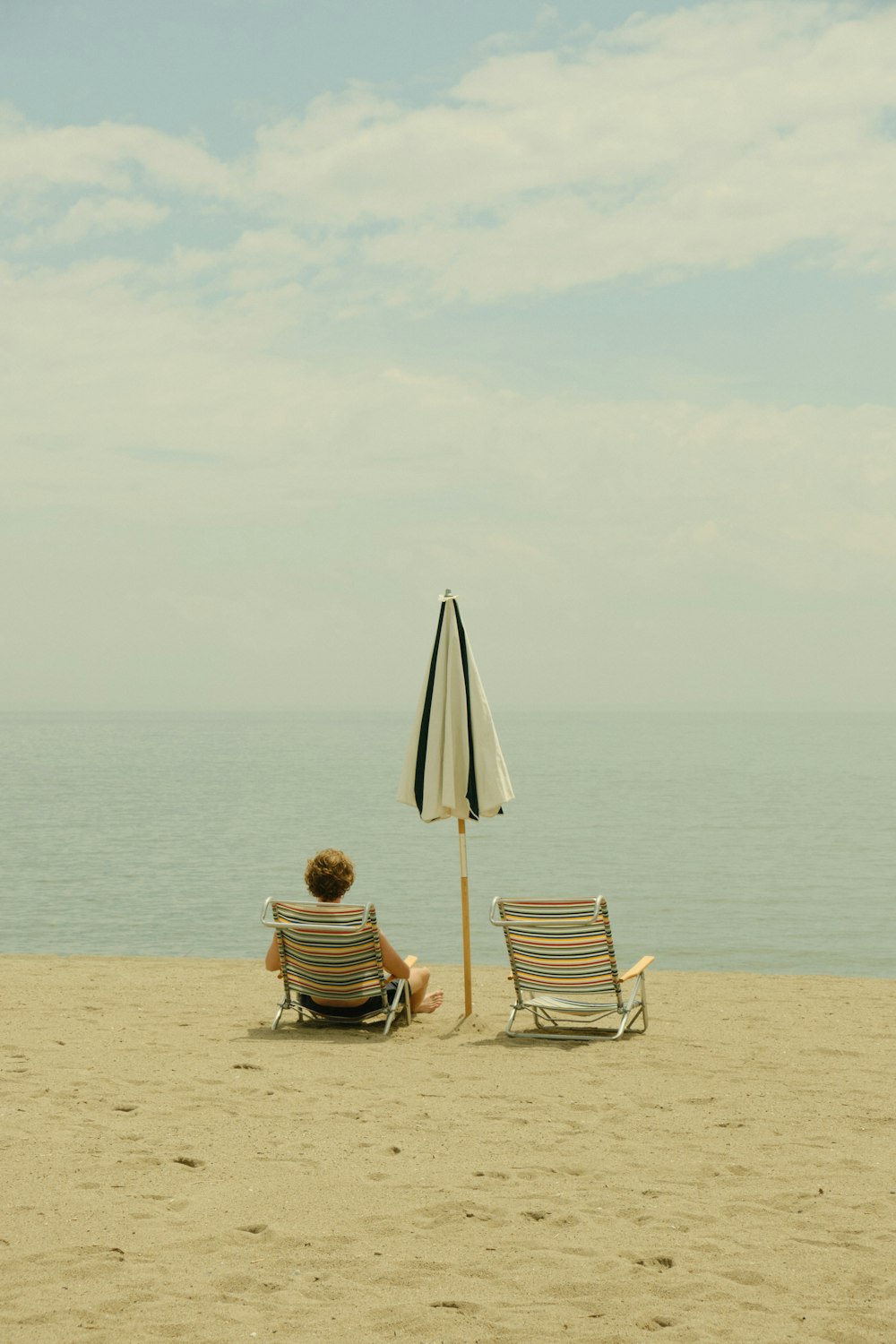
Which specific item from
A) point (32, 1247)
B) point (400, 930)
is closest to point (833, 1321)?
point (32, 1247)

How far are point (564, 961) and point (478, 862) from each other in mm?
→ 14358

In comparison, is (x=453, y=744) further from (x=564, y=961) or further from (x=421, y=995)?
(x=421, y=995)

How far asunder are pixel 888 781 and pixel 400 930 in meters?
38.4

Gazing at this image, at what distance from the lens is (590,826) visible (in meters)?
28.5

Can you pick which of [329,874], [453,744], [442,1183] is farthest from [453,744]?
[442,1183]

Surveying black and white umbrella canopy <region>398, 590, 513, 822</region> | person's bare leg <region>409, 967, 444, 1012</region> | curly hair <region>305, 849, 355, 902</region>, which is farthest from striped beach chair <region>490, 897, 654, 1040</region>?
curly hair <region>305, 849, 355, 902</region>

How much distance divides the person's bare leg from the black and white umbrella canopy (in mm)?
878

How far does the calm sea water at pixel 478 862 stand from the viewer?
1309cm

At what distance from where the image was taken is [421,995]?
24.7 feet

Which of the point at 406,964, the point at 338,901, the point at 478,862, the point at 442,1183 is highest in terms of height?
the point at 338,901

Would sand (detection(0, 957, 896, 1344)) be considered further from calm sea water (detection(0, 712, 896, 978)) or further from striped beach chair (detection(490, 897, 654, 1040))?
calm sea water (detection(0, 712, 896, 978))

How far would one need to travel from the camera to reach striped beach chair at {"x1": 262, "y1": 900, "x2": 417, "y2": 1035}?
7.03 m

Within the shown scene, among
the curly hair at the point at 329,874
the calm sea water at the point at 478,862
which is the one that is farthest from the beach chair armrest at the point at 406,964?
the calm sea water at the point at 478,862

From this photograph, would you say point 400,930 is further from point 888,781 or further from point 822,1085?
point 888,781
